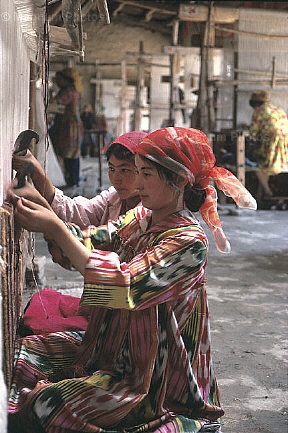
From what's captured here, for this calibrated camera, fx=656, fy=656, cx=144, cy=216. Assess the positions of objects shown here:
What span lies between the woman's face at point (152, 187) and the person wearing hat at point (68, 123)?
698 centimetres

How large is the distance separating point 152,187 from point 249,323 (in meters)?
2.16

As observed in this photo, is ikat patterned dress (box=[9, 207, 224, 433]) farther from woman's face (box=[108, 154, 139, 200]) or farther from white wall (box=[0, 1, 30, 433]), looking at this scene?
woman's face (box=[108, 154, 139, 200])

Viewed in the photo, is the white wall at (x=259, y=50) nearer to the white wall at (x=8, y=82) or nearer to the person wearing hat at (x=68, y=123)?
the person wearing hat at (x=68, y=123)

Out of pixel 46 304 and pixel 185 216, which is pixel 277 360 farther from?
pixel 185 216

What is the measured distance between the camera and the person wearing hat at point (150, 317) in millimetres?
1798

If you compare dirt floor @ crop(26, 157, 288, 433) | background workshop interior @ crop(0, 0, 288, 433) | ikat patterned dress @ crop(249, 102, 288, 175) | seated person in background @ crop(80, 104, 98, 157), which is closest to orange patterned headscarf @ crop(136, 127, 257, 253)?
background workshop interior @ crop(0, 0, 288, 433)

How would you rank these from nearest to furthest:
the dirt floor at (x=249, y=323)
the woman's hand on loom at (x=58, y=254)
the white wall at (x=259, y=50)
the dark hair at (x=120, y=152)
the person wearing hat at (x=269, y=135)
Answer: the woman's hand on loom at (x=58, y=254) → the dark hair at (x=120, y=152) → the dirt floor at (x=249, y=323) → the person wearing hat at (x=269, y=135) → the white wall at (x=259, y=50)

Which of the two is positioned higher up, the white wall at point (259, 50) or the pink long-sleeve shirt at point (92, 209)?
the white wall at point (259, 50)

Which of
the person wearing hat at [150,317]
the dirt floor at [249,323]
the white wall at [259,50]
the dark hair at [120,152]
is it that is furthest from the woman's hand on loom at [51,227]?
the white wall at [259,50]

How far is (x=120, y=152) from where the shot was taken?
101 inches

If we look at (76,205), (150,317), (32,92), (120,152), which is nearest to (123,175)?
(120,152)

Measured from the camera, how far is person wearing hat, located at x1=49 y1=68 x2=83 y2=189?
8.91m

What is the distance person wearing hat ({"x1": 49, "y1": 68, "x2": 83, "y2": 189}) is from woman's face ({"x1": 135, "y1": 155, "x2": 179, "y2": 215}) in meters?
6.98

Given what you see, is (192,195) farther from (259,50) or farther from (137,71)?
(137,71)
